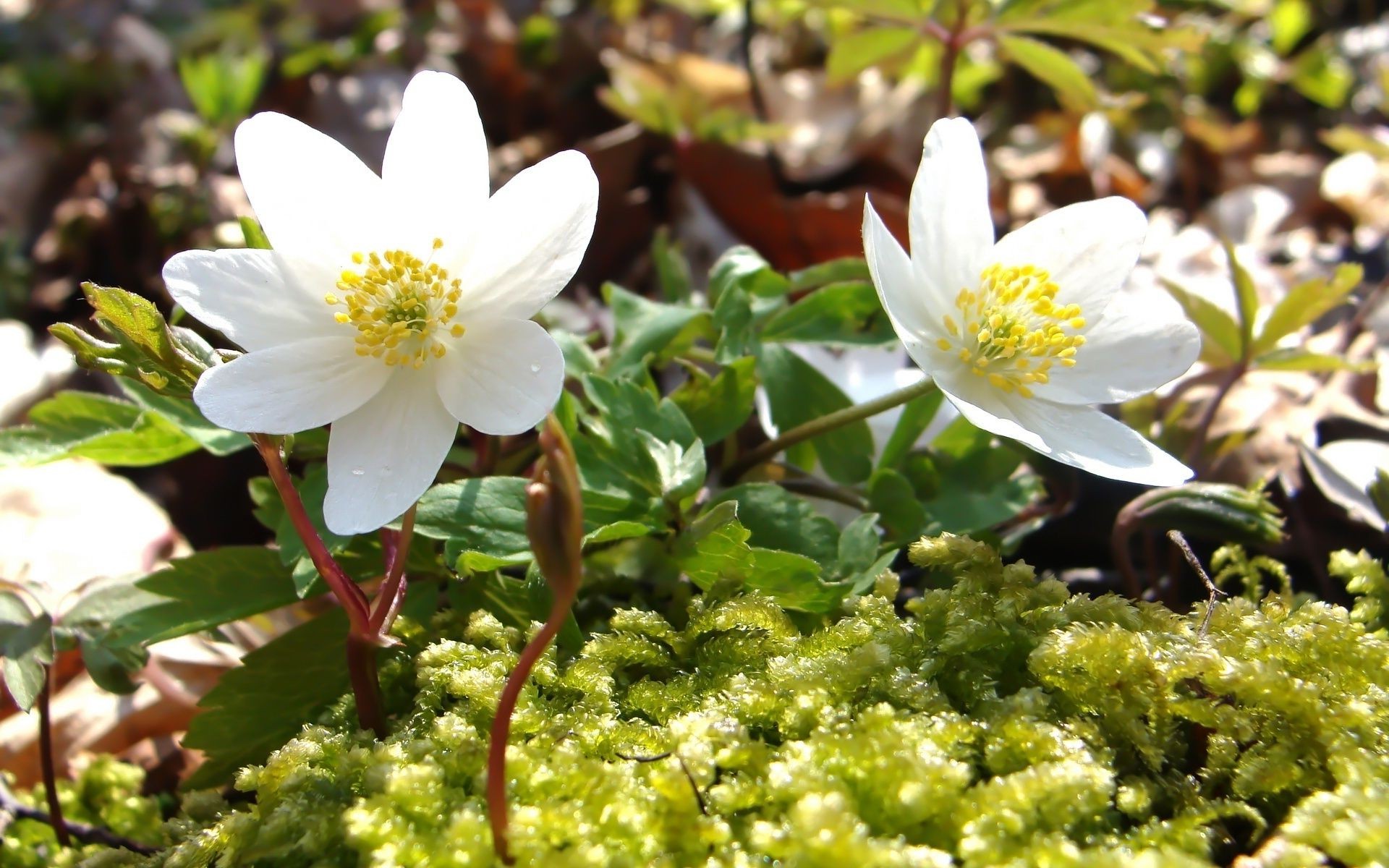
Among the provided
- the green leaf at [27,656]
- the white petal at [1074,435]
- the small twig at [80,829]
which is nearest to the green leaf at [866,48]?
the white petal at [1074,435]

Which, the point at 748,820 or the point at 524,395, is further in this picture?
the point at 524,395

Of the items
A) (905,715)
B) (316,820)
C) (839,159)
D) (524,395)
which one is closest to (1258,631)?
(905,715)

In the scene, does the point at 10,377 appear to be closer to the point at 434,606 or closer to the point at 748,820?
the point at 434,606

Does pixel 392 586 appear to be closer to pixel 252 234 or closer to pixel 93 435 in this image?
pixel 252 234

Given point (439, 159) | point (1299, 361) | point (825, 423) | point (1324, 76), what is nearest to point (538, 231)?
point (439, 159)

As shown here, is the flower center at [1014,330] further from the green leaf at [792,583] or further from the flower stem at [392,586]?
the flower stem at [392,586]
